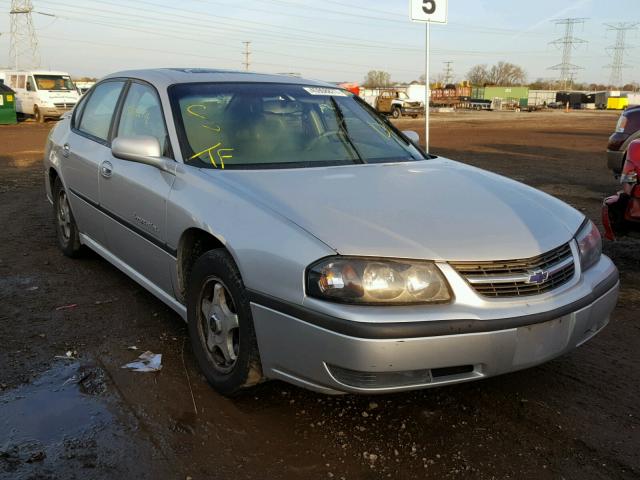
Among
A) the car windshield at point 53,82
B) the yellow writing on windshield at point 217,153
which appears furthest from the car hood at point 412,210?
the car windshield at point 53,82

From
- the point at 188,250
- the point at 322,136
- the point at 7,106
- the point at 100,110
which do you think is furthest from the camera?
the point at 7,106

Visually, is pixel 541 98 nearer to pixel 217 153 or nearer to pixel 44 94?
pixel 44 94

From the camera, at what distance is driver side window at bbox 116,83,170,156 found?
358cm

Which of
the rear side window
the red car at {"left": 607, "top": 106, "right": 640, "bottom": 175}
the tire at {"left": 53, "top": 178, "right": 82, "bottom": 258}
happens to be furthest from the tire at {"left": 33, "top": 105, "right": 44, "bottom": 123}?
the rear side window

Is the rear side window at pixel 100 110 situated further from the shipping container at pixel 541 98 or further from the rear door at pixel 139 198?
the shipping container at pixel 541 98

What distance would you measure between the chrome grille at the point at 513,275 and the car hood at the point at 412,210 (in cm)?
3

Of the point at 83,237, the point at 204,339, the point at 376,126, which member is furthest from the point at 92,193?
the point at 376,126

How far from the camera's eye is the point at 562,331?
2.59 m

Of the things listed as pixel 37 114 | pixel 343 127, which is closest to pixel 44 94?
pixel 37 114

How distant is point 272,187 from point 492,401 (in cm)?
147

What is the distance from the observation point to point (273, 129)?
3.61 m

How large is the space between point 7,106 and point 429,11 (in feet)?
68.3

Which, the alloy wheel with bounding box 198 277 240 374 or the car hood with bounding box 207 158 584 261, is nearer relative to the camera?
the car hood with bounding box 207 158 584 261

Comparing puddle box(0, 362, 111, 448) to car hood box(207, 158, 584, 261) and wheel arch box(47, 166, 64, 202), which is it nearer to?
car hood box(207, 158, 584, 261)
